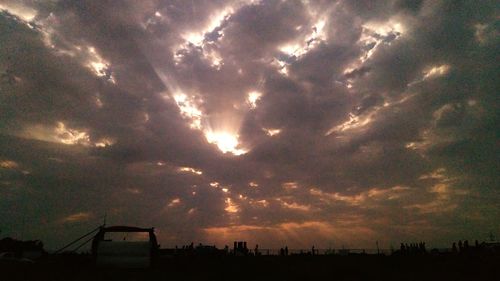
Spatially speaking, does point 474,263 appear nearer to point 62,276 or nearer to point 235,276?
point 235,276

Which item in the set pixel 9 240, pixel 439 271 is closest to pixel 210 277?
pixel 439 271

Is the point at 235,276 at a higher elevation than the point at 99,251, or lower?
lower

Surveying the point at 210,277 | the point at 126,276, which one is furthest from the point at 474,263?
the point at 126,276

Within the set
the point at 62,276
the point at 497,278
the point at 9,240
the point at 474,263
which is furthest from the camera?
the point at 9,240

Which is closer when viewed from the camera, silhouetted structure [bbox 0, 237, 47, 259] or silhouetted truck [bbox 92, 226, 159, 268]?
silhouetted truck [bbox 92, 226, 159, 268]

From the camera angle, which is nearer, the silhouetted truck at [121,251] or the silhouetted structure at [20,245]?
the silhouetted truck at [121,251]

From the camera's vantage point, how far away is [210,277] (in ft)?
91.2

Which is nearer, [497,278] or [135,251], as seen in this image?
[497,278]

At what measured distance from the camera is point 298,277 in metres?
27.8

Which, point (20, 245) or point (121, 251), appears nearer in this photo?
point (121, 251)

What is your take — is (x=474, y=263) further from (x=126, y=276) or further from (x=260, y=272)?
(x=126, y=276)

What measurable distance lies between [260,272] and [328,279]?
7.10 m

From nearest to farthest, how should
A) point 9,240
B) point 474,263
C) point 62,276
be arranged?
point 62,276
point 474,263
point 9,240

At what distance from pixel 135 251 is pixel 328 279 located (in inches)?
675
